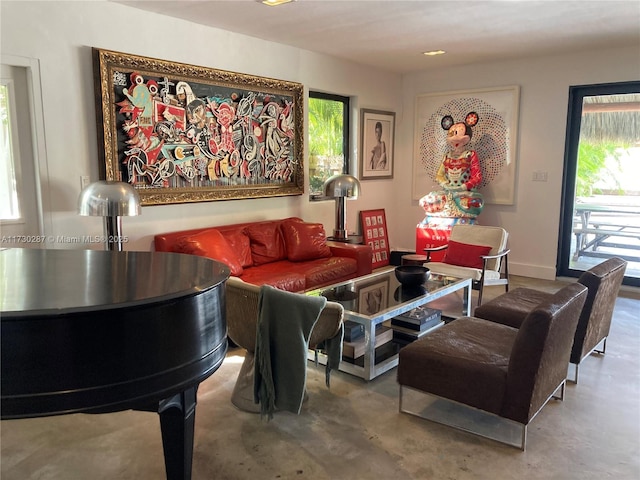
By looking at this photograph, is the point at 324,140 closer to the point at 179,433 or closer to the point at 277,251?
the point at 277,251

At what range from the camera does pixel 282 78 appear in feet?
17.0

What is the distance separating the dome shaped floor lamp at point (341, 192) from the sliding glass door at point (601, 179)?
8.14 feet

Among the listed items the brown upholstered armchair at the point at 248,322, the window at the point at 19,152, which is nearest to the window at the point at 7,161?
the window at the point at 19,152

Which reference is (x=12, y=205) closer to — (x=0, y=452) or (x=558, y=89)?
(x=0, y=452)

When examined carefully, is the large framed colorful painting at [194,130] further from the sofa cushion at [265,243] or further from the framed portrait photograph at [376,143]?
the framed portrait photograph at [376,143]

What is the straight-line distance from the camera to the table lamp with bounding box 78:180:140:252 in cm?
334

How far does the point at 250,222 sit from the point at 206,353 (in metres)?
3.26

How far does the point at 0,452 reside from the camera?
2445 mm

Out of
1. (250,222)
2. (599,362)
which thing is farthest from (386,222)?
(599,362)

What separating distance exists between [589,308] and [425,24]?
2.73 m

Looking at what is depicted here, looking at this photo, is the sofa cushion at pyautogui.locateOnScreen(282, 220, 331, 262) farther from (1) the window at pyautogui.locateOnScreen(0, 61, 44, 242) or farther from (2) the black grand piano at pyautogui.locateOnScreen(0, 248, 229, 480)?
(2) the black grand piano at pyautogui.locateOnScreen(0, 248, 229, 480)

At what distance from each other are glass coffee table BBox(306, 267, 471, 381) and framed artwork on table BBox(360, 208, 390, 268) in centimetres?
213

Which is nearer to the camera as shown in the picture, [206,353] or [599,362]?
[206,353]

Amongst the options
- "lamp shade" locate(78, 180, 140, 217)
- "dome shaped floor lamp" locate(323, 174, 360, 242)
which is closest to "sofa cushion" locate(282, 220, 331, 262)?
"dome shaped floor lamp" locate(323, 174, 360, 242)
